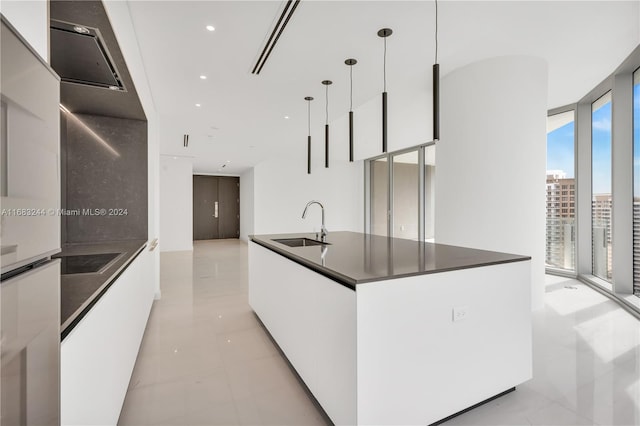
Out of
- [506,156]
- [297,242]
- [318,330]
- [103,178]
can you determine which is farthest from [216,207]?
[318,330]

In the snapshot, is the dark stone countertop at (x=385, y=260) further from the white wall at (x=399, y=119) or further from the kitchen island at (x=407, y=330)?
the white wall at (x=399, y=119)

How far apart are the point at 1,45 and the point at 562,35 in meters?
4.14

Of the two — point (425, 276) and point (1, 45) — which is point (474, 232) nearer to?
point (425, 276)

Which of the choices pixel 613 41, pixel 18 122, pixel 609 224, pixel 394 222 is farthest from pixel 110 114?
pixel 394 222

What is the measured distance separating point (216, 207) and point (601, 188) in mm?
10824

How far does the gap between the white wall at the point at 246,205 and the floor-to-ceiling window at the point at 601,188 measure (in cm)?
787

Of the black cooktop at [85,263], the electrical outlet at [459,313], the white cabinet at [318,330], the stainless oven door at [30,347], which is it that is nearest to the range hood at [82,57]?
the black cooktop at [85,263]

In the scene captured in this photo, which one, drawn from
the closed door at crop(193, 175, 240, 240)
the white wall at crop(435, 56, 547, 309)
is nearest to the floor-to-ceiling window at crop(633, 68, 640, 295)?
the white wall at crop(435, 56, 547, 309)

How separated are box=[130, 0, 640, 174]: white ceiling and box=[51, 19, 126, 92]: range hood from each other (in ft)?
1.99

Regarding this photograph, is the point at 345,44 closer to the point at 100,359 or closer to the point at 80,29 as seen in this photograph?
the point at 80,29

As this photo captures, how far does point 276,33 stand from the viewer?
2.71m

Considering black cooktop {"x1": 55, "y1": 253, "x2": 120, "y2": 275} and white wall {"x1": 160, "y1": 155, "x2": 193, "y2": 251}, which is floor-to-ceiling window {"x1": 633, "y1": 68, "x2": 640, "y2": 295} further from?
white wall {"x1": 160, "y1": 155, "x2": 193, "y2": 251}

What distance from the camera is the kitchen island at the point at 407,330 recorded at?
1.50 meters

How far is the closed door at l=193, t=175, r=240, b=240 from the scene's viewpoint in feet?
37.9
